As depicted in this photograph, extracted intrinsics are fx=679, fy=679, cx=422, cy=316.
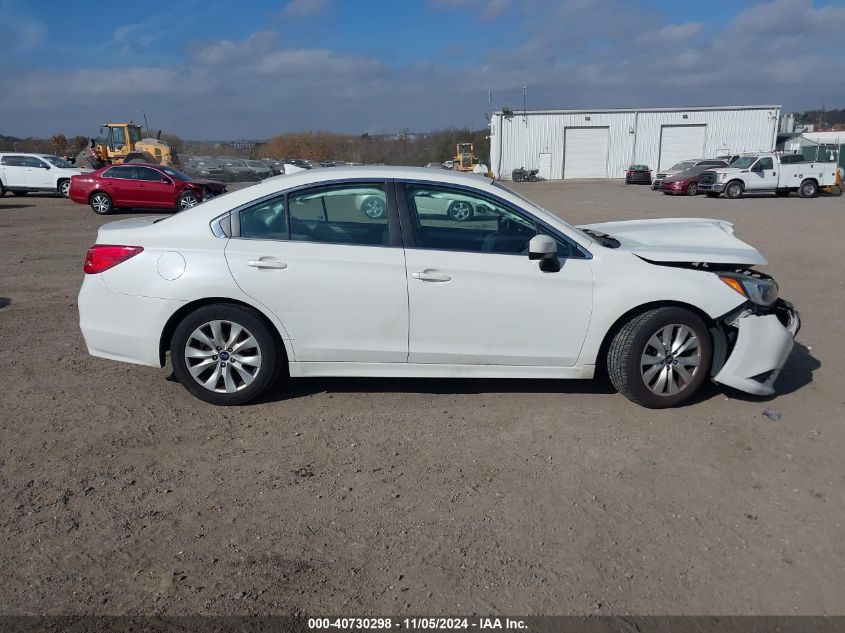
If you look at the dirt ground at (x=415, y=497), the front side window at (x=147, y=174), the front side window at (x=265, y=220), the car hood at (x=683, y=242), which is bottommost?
the dirt ground at (x=415, y=497)

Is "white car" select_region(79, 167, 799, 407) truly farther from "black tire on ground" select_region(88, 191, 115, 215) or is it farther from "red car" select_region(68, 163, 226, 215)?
"black tire on ground" select_region(88, 191, 115, 215)

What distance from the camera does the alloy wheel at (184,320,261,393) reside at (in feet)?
15.1

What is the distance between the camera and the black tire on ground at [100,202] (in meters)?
19.9

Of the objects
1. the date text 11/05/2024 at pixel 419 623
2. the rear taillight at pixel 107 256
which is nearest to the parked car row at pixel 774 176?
the rear taillight at pixel 107 256

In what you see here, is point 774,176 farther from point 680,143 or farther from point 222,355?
point 222,355

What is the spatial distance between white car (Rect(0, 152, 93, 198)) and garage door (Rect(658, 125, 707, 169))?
1804 inches

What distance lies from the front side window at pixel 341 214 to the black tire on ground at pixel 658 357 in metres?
1.77

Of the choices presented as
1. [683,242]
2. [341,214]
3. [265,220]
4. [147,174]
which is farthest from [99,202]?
[683,242]

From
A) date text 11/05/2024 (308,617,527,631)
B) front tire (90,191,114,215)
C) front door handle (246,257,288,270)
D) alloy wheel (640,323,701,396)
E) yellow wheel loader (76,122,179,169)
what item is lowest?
date text 11/05/2024 (308,617,527,631)

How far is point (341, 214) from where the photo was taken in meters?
4.71

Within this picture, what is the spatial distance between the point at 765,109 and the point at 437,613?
61559 mm

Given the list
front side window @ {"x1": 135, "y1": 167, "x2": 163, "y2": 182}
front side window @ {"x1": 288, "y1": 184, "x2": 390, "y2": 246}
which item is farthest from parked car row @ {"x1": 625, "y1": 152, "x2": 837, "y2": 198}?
front side window @ {"x1": 288, "y1": 184, "x2": 390, "y2": 246}

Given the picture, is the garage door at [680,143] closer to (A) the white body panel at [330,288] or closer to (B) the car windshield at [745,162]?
(B) the car windshield at [745,162]

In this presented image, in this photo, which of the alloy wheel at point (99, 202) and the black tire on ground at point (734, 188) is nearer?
the alloy wheel at point (99, 202)
